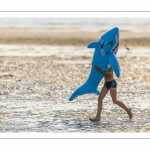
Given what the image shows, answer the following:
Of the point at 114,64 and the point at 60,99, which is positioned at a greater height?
the point at 114,64

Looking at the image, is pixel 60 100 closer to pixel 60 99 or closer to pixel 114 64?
pixel 60 99

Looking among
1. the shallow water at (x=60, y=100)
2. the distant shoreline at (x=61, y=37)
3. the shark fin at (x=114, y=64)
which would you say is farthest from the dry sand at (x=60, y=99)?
the distant shoreline at (x=61, y=37)

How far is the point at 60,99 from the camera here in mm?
11703

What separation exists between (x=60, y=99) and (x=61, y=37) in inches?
620

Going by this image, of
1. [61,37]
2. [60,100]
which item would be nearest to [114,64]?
[60,100]

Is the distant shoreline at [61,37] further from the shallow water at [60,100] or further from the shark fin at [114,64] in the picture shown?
the shark fin at [114,64]

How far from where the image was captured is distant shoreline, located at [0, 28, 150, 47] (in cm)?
2569

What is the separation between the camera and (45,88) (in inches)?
517

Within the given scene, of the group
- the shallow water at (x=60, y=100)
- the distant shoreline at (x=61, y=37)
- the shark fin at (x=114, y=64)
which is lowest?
the shallow water at (x=60, y=100)

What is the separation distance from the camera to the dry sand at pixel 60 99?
9430 mm

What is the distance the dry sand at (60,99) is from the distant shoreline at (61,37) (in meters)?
6.96

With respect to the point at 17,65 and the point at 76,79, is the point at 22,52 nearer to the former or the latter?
the point at 17,65

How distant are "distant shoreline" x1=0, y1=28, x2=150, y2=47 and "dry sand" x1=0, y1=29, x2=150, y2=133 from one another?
6.96m

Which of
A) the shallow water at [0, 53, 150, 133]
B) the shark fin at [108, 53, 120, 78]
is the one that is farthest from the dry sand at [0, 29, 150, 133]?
the shark fin at [108, 53, 120, 78]
